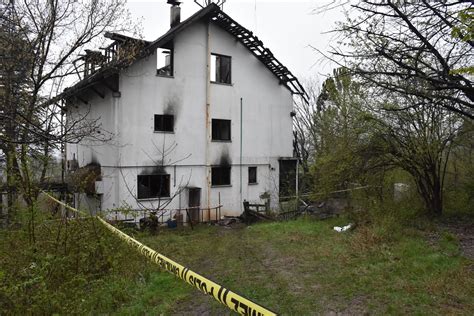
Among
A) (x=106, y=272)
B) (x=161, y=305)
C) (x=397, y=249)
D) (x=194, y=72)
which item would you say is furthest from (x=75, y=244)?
(x=194, y=72)

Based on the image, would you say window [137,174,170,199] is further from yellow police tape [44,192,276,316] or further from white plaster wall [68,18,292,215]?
yellow police tape [44,192,276,316]

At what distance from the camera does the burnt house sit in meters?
16.1

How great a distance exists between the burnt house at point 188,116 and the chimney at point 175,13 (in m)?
0.05

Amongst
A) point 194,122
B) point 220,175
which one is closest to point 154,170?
point 194,122

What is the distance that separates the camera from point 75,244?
6535 millimetres

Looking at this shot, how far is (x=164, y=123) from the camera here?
57.6ft

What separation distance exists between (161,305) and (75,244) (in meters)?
2.26

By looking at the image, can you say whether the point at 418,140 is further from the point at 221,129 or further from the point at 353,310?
the point at 221,129

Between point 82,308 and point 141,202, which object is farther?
point 141,202

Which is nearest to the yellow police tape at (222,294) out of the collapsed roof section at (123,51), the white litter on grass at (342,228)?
the white litter on grass at (342,228)

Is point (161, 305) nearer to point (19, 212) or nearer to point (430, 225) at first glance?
point (19, 212)

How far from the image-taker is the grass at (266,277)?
4.98 meters

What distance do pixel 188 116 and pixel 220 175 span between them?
364 cm

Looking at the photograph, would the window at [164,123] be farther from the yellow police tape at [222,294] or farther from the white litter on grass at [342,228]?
the yellow police tape at [222,294]
